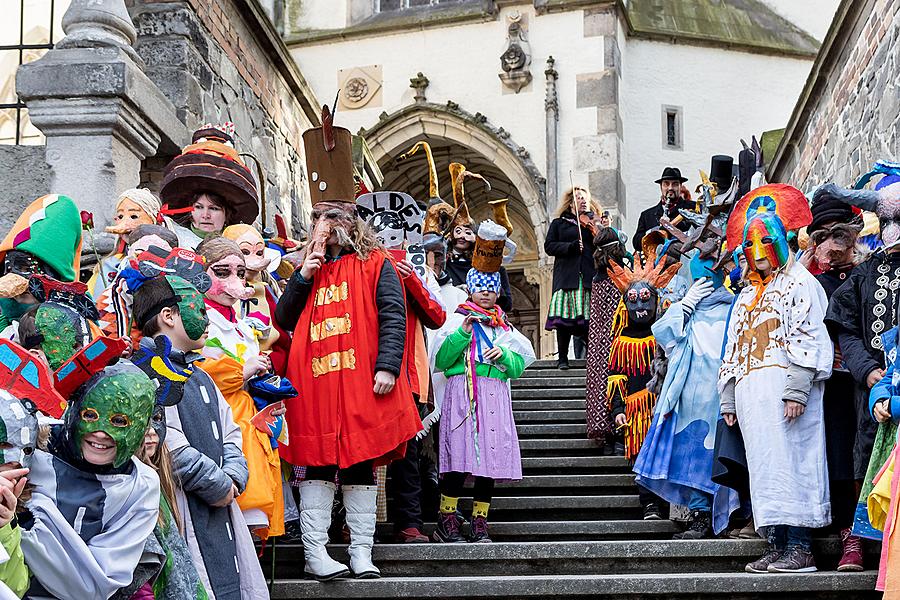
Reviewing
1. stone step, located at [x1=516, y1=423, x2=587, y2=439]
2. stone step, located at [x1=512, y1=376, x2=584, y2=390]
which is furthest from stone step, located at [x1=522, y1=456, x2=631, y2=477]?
stone step, located at [x1=512, y1=376, x2=584, y2=390]

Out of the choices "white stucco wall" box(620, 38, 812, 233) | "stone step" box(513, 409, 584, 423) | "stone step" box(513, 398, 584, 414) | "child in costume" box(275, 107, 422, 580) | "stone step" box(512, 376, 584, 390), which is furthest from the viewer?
"white stucco wall" box(620, 38, 812, 233)

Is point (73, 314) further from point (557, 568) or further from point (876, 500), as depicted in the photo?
point (876, 500)

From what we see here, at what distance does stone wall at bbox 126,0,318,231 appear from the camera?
8180 millimetres

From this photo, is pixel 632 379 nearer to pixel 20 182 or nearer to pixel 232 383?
pixel 232 383

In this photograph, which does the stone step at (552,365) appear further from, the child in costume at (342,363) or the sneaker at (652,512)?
the child in costume at (342,363)

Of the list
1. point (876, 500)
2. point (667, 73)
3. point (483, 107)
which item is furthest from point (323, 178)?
point (667, 73)

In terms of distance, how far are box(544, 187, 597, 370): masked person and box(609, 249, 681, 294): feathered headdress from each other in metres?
2.62

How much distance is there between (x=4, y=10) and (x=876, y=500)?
6079 millimetres

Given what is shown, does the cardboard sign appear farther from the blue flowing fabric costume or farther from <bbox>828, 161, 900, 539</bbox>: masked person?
<bbox>828, 161, 900, 539</bbox>: masked person

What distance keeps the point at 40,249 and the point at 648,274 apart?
403cm

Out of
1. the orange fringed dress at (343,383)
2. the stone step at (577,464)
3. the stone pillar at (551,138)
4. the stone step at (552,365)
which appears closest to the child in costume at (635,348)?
the stone step at (577,464)

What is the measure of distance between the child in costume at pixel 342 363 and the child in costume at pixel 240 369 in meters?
0.34

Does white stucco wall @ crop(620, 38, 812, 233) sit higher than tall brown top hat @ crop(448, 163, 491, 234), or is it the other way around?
white stucco wall @ crop(620, 38, 812, 233)

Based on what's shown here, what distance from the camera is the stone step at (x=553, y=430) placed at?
8.43m
